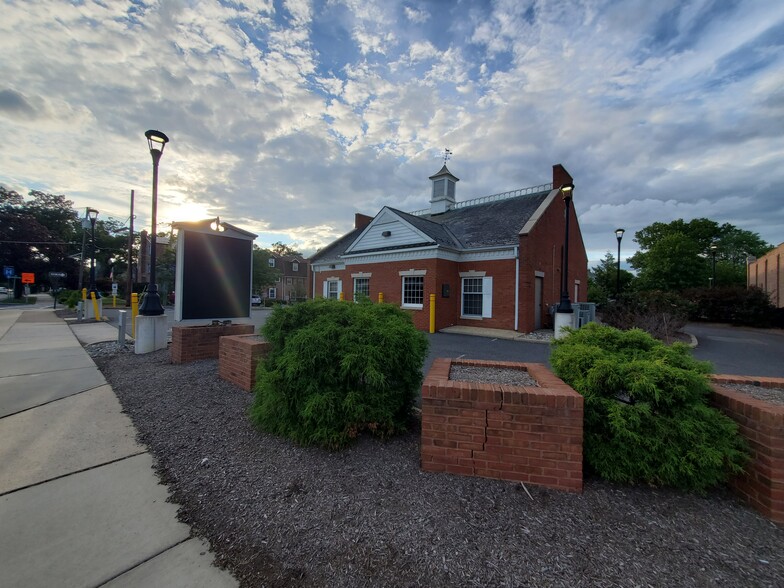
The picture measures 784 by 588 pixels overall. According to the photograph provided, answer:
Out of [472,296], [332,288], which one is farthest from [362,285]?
[472,296]

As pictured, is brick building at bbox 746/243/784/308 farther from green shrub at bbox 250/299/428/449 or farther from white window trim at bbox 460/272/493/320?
green shrub at bbox 250/299/428/449

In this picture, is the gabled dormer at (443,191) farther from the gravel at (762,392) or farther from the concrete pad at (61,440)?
the concrete pad at (61,440)

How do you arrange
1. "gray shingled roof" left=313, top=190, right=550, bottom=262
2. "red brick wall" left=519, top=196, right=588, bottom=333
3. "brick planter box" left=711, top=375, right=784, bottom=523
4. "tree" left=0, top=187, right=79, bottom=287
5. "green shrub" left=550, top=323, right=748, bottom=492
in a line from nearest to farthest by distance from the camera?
1. "brick planter box" left=711, top=375, right=784, bottom=523
2. "green shrub" left=550, top=323, right=748, bottom=492
3. "red brick wall" left=519, top=196, right=588, bottom=333
4. "gray shingled roof" left=313, top=190, right=550, bottom=262
5. "tree" left=0, top=187, right=79, bottom=287

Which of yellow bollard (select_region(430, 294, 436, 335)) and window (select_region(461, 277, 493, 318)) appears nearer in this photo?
yellow bollard (select_region(430, 294, 436, 335))

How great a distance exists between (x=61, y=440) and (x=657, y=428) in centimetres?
562

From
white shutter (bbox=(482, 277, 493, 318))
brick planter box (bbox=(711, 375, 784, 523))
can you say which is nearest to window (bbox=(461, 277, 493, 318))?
white shutter (bbox=(482, 277, 493, 318))

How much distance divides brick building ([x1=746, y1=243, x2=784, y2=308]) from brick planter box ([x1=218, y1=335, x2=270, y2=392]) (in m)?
31.6

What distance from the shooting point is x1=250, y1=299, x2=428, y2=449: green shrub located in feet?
10.1

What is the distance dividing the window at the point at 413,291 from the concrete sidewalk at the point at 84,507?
1130 centimetres

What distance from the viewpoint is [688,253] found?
111ft

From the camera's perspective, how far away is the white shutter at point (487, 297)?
14062mm

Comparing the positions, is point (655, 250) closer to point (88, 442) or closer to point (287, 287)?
point (88, 442)

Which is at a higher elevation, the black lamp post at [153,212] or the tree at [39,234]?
the tree at [39,234]

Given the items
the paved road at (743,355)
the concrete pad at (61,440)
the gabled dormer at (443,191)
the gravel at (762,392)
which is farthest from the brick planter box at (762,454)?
the gabled dormer at (443,191)
